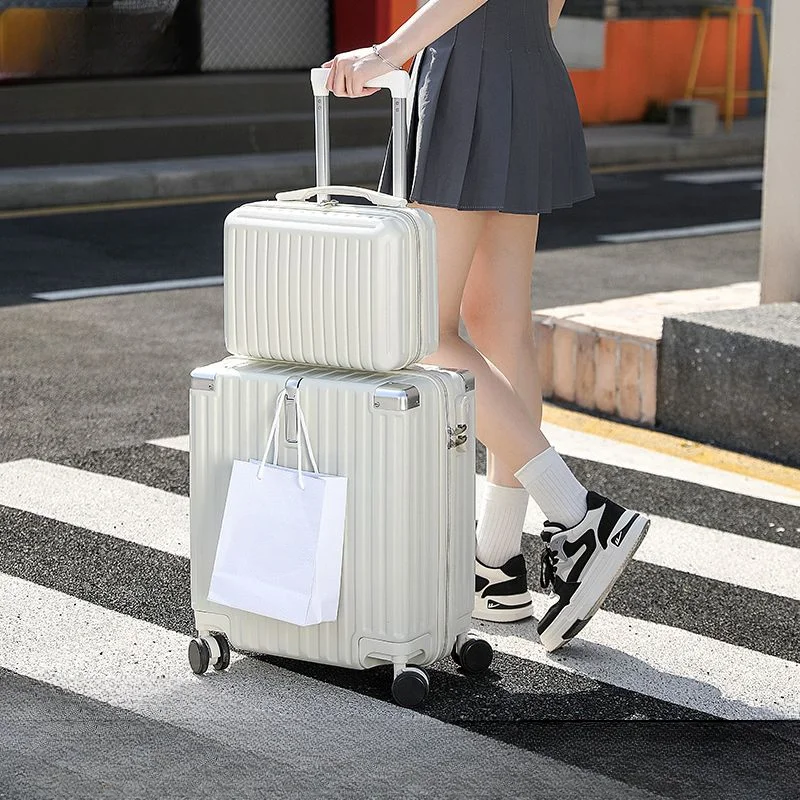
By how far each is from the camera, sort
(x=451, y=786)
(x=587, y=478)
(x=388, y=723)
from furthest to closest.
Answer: (x=587, y=478) < (x=388, y=723) < (x=451, y=786)

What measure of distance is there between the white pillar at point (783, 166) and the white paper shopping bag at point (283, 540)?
121 inches

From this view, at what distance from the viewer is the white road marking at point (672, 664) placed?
3334 millimetres

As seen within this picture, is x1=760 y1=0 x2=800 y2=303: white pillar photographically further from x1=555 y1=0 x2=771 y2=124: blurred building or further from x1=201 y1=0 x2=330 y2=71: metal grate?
x1=555 y1=0 x2=771 y2=124: blurred building

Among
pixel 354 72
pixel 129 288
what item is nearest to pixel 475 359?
pixel 354 72

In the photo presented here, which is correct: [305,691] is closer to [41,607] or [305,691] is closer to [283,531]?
[283,531]

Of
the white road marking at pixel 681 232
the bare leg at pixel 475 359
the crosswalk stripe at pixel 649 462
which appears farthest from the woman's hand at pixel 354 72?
the white road marking at pixel 681 232

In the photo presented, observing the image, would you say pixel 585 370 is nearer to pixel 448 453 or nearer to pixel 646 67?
pixel 448 453

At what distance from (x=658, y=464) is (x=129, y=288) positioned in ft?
11.9

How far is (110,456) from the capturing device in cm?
519

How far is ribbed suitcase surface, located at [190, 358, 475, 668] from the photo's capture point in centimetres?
319

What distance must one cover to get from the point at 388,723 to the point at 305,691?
0.22 metres

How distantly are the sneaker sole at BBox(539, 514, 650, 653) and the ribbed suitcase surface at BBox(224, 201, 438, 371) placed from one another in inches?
24.5

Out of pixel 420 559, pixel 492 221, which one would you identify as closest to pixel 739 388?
pixel 492 221

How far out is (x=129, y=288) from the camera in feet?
26.5
